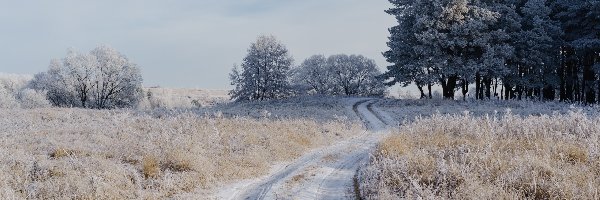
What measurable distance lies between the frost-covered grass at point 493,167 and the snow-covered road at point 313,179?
802 millimetres

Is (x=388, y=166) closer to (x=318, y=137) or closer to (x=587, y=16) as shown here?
(x=318, y=137)

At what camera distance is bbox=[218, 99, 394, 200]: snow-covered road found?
10.7 m

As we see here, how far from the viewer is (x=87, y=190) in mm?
10016

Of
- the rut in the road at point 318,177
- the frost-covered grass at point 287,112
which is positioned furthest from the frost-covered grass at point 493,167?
the frost-covered grass at point 287,112

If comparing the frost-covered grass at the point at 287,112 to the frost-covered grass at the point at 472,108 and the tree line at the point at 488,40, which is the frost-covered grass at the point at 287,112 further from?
the tree line at the point at 488,40

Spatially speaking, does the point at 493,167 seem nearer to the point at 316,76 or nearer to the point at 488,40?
the point at 488,40

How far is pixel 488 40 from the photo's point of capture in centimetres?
3922

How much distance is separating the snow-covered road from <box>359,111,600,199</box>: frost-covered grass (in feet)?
2.63

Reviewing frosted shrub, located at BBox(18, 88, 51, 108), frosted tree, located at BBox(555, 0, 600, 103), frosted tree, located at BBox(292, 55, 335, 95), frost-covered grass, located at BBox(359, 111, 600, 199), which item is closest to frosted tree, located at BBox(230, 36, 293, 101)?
frosted tree, located at BBox(292, 55, 335, 95)

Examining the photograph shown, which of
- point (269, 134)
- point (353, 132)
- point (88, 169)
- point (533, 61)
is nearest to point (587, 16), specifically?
point (533, 61)

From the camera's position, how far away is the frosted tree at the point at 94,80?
62.6 meters

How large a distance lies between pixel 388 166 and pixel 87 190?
6586 mm

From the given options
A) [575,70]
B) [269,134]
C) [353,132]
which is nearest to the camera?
[269,134]

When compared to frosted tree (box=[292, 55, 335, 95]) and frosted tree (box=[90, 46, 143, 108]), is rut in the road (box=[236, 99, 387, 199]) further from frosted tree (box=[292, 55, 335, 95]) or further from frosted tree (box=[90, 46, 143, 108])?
frosted tree (box=[292, 55, 335, 95])
